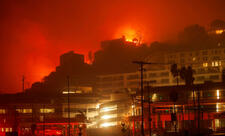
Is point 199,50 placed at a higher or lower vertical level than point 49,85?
higher

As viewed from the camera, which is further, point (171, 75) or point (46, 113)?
point (171, 75)

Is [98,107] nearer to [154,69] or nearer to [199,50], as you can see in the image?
[154,69]

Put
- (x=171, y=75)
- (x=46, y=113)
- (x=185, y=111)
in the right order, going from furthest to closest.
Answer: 1. (x=171, y=75)
2. (x=46, y=113)
3. (x=185, y=111)

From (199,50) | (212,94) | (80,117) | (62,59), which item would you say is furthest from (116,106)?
(62,59)

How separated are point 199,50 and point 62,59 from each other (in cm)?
5082

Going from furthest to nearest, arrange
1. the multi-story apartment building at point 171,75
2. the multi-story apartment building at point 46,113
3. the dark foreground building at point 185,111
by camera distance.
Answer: the multi-story apartment building at point 171,75 < the multi-story apartment building at point 46,113 < the dark foreground building at point 185,111

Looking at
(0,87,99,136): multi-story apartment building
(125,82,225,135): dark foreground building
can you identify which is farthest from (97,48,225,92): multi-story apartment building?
(125,82,225,135): dark foreground building

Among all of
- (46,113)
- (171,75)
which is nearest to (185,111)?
(46,113)

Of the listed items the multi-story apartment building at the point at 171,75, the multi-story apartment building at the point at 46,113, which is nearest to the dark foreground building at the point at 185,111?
the multi-story apartment building at the point at 46,113

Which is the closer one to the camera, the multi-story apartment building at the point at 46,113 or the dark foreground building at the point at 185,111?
the dark foreground building at the point at 185,111

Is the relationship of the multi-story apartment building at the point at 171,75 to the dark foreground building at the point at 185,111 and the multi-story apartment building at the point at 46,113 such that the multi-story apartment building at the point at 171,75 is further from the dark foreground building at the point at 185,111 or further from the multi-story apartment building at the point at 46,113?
the dark foreground building at the point at 185,111

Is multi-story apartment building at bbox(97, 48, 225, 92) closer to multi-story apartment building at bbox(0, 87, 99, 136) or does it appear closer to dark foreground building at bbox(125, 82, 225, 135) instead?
multi-story apartment building at bbox(0, 87, 99, 136)

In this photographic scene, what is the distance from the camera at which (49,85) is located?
12188 centimetres

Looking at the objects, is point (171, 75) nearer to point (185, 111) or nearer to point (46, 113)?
point (185, 111)
